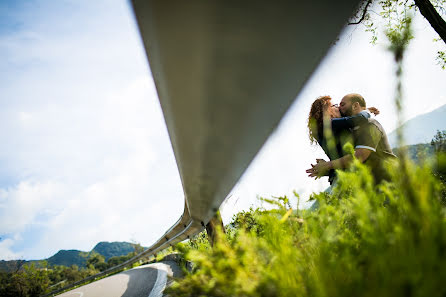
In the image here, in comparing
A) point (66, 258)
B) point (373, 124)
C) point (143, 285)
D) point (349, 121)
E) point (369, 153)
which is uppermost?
point (66, 258)

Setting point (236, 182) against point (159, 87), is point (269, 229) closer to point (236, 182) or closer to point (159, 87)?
point (236, 182)

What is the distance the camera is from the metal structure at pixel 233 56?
0.61m

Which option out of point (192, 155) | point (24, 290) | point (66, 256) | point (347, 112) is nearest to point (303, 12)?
point (192, 155)

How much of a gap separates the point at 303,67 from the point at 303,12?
19 centimetres

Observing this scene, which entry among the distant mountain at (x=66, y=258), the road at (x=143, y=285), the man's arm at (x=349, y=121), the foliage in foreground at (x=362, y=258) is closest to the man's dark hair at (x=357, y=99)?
the man's arm at (x=349, y=121)

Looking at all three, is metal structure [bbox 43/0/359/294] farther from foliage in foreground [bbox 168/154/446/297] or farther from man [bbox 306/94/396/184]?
man [bbox 306/94/396/184]

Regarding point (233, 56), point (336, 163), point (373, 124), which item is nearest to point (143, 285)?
point (336, 163)

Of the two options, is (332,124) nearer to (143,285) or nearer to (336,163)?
(336,163)

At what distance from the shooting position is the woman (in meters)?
2.63

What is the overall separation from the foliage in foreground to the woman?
159 cm

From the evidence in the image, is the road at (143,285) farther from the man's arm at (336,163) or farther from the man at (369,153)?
the man at (369,153)

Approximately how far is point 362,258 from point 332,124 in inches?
89.2

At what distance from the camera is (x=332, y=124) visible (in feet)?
8.92

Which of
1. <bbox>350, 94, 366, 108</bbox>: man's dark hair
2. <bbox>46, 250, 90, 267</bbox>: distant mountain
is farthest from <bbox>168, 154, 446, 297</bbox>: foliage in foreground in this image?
<bbox>46, 250, 90, 267</bbox>: distant mountain
